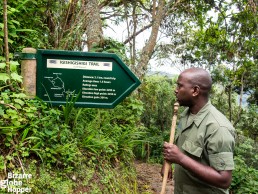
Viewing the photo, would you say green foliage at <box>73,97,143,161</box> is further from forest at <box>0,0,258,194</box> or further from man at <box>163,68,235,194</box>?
man at <box>163,68,235,194</box>

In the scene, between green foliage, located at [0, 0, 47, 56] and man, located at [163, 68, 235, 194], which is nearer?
man, located at [163, 68, 235, 194]

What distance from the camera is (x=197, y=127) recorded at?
2.46 m

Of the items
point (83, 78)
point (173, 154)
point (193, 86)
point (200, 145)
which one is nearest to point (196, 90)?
point (193, 86)

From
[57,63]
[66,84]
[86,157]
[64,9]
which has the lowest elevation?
[86,157]

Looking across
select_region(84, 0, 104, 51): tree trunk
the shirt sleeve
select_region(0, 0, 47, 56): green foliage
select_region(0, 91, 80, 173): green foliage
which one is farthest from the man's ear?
select_region(84, 0, 104, 51): tree trunk

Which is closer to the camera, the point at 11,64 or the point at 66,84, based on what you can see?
the point at 11,64

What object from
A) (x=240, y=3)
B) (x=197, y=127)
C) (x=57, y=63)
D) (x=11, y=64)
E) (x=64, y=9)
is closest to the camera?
(x=197, y=127)

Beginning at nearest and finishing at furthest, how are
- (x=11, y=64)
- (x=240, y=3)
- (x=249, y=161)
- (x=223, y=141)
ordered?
(x=223, y=141) < (x=11, y=64) < (x=240, y=3) < (x=249, y=161)

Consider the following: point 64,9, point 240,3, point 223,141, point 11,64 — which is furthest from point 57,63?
point 240,3

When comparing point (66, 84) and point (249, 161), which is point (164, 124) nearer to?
point (249, 161)

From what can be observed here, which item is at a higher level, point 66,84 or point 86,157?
point 66,84

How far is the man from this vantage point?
7.34 ft

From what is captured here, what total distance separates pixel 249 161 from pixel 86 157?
21.8 ft

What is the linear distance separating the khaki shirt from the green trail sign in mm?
1327
